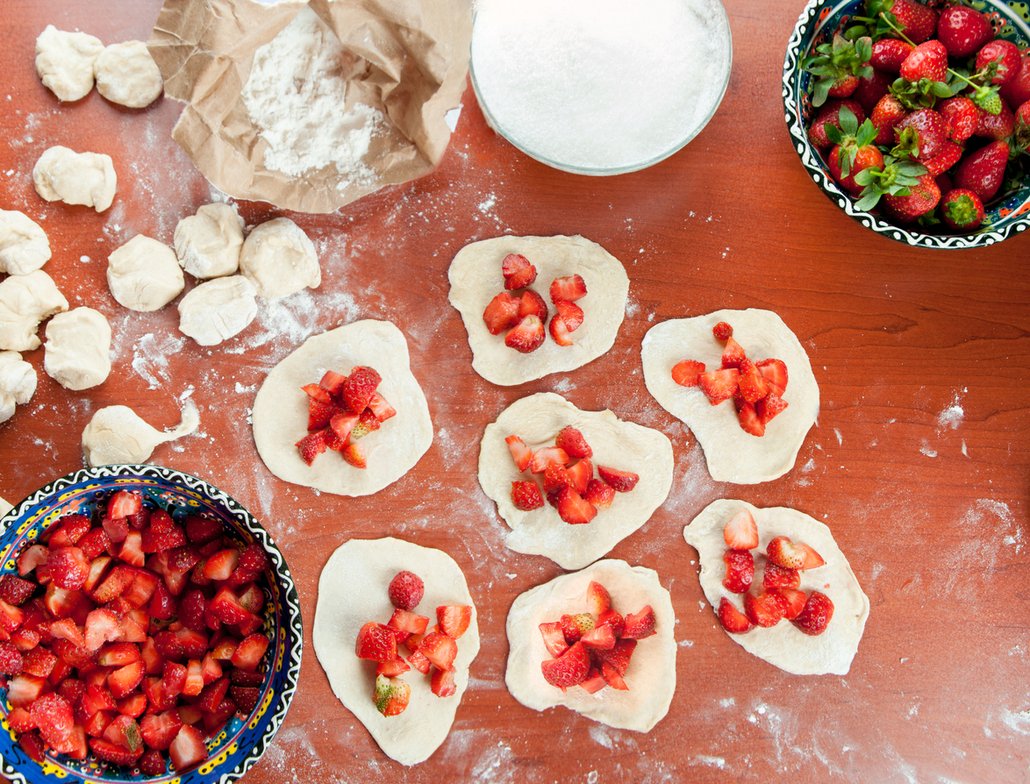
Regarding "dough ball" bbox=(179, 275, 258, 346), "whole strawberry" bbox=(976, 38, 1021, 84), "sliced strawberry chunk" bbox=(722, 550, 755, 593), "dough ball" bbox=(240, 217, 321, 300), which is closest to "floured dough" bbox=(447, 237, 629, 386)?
"dough ball" bbox=(240, 217, 321, 300)

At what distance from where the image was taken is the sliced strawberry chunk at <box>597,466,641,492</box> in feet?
6.75

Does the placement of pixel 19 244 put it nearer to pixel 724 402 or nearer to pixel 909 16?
pixel 724 402

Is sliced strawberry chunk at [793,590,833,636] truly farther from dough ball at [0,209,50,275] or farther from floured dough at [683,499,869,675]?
dough ball at [0,209,50,275]

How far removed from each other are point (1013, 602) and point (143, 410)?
2.23 meters

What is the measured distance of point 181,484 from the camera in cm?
172

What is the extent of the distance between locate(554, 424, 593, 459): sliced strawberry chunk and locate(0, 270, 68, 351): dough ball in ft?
4.04

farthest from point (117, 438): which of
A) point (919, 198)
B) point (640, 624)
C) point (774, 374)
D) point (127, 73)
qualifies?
point (919, 198)

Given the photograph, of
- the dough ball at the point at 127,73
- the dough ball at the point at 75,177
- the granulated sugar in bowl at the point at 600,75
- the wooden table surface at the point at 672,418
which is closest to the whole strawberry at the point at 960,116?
the wooden table surface at the point at 672,418

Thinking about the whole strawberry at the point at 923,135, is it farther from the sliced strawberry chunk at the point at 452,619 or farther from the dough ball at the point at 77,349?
the dough ball at the point at 77,349

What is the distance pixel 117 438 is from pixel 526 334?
978 mm

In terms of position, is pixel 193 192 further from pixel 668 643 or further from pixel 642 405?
pixel 668 643

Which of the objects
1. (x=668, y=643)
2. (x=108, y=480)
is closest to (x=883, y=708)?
(x=668, y=643)

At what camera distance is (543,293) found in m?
2.13

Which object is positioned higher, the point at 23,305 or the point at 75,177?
the point at 75,177
